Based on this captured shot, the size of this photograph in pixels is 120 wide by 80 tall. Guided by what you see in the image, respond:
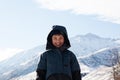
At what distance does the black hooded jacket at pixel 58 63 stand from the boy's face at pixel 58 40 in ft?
0.18

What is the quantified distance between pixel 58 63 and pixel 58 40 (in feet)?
1.43

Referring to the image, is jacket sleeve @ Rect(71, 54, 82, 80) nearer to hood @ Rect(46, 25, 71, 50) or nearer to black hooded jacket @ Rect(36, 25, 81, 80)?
black hooded jacket @ Rect(36, 25, 81, 80)

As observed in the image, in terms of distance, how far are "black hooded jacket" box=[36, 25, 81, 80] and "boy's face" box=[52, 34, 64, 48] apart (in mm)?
55

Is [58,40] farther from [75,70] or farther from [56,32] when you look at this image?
[75,70]

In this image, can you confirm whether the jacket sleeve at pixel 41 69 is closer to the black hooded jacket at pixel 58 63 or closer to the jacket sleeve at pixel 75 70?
the black hooded jacket at pixel 58 63

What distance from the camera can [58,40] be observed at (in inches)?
309

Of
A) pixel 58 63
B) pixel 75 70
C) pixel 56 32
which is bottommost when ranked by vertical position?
pixel 75 70

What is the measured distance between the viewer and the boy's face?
786cm

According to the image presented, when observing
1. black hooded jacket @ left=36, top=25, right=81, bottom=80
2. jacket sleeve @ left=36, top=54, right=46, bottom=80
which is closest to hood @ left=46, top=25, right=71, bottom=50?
black hooded jacket @ left=36, top=25, right=81, bottom=80

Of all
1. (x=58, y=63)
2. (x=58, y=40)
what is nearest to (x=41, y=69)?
(x=58, y=63)

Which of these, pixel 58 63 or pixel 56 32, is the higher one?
pixel 56 32

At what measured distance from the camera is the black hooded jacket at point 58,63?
25.4 feet

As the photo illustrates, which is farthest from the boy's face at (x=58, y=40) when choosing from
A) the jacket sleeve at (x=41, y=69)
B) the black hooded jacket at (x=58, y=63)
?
the jacket sleeve at (x=41, y=69)

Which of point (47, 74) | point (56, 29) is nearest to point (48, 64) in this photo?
point (47, 74)
